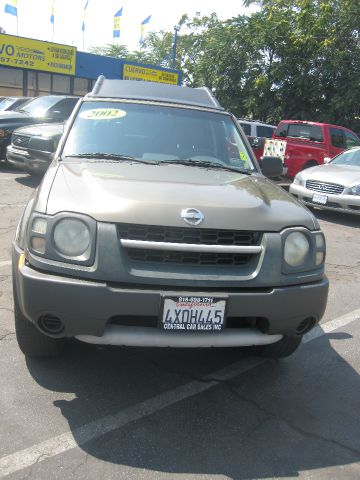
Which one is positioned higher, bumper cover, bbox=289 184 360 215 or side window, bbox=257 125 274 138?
side window, bbox=257 125 274 138

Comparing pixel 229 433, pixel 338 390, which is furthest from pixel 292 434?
pixel 338 390

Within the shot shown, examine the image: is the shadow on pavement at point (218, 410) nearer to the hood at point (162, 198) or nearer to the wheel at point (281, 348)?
the wheel at point (281, 348)

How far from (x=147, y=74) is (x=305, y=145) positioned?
59.8 feet

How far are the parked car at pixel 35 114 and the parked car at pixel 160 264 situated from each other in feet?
29.1

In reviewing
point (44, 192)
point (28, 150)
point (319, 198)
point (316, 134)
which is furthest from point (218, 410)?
point (316, 134)

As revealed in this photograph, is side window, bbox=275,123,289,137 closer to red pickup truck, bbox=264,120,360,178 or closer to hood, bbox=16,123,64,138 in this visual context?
red pickup truck, bbox=264,120,360,178

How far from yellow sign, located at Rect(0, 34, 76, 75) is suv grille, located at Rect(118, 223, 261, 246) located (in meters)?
22.7

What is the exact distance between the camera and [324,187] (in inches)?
366

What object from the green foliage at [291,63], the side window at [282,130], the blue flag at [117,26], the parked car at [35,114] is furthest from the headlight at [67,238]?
the blue flag at [117,26]

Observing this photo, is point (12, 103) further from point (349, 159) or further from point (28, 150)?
point (349, 159)

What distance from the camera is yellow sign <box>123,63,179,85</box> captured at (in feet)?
92.1

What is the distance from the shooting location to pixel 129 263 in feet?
8.78

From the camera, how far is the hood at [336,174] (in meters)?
9.11

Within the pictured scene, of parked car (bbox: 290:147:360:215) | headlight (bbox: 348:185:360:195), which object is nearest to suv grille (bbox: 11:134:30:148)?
parked car (bbox: 290:147:360:215)
